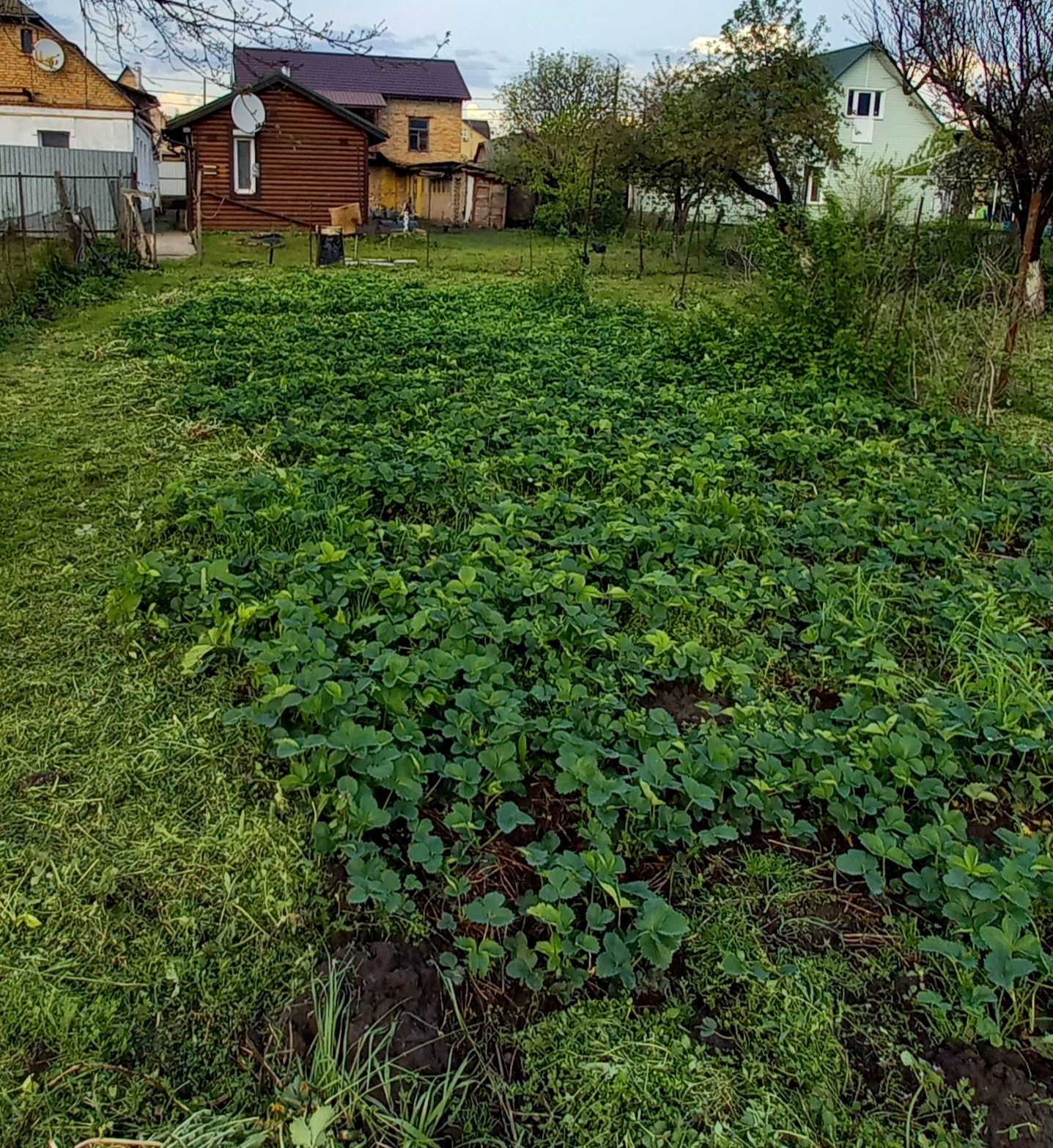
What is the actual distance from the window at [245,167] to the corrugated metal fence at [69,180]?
3.20 meters

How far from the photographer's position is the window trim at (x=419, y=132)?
31.8m

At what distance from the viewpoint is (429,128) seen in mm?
31922

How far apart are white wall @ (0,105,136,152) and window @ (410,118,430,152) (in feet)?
43.9

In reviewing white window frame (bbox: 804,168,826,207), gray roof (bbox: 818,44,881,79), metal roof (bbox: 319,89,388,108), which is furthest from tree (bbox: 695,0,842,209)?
metal roof (bbox: 319,89,388,108)

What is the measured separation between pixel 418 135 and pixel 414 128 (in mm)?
246

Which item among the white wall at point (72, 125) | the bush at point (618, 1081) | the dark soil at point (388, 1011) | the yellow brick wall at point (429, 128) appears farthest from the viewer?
the yellow brick wall at point (429, 128)

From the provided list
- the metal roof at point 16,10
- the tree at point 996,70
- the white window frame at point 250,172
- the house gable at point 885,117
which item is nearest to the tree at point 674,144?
the tree at point 996,70

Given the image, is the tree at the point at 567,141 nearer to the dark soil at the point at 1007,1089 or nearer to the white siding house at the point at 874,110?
the white siding house at the point at 874,110

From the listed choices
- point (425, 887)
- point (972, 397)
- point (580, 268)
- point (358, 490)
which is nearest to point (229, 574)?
point (358, 490)

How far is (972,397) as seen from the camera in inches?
246

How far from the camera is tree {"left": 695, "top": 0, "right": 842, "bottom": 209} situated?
1576 cm

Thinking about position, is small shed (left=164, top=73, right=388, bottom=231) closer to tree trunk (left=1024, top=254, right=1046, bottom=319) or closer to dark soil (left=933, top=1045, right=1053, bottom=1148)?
tree trunk (left=1024, top=254, right=1046, bottom=319)

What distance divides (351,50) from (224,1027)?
11.3 ft

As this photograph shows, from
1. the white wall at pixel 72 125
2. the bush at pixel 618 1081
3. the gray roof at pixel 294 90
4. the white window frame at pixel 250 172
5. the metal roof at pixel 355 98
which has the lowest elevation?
the bush at pixel 618 1081
